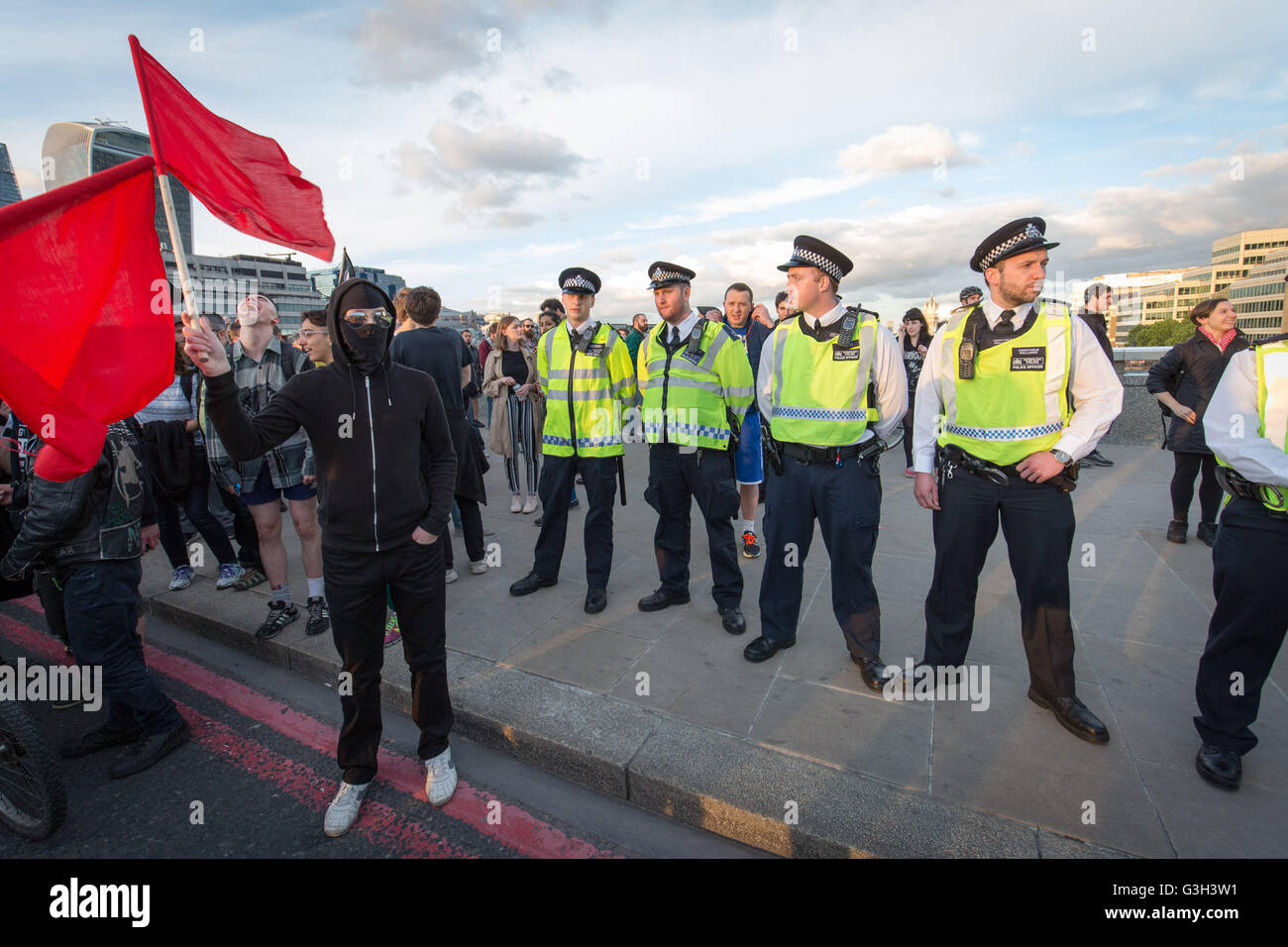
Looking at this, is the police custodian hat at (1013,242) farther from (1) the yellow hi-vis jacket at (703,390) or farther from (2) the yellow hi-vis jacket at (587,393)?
(2) the yellow hi-vis jacket at (587,393)

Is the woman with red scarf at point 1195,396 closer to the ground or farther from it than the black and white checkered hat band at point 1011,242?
closer to the ground

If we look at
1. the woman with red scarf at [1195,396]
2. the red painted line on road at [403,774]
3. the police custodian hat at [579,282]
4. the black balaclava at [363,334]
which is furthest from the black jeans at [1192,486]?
the black balaclava at [363,334]

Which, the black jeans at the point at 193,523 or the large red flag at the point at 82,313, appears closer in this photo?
the large red flag at the point at 82,313

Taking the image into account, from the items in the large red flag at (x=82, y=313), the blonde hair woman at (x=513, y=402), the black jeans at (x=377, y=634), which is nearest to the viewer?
the large red flag at (x=82, y=313)

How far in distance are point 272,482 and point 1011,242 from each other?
460 cm

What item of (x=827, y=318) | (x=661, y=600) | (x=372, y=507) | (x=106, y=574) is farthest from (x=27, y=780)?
(x=827, y=318)

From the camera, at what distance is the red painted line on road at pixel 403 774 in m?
2.54

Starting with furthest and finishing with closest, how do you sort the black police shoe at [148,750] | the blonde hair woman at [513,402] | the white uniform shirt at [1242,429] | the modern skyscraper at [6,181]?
the modern skyscraper at [6,181]
the blonde hair woman at [513,402]
the black police shoe at [148,750]
the white uniform shirt at [1242,429]

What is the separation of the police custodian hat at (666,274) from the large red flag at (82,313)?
2657mm

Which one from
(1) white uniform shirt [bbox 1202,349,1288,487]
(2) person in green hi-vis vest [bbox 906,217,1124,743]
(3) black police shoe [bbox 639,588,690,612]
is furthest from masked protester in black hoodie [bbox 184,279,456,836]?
(1) white uniform shirt [bbox 1202,349,1288,487]

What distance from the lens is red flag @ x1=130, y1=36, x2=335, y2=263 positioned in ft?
8.23
